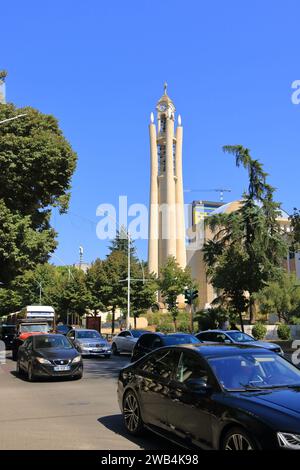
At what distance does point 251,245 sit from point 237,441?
34.7 m

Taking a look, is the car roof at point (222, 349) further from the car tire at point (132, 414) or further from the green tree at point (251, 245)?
the green tree at point (251, 245)

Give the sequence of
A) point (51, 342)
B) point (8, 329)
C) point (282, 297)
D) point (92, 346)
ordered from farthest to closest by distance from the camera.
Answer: point (282, 297)
point (8, 329)
point (92, 346)
point (51, 342)

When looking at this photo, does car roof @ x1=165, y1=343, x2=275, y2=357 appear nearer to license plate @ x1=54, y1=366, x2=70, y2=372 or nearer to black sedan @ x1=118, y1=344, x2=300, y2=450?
black sedan @ x1=118, y1=344, x2=300, y2=450

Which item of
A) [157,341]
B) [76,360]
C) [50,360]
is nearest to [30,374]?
[50,360]

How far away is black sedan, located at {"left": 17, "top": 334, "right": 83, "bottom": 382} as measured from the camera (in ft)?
50.1

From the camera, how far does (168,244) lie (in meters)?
83.0

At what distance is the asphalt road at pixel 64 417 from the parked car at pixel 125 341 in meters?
11.1

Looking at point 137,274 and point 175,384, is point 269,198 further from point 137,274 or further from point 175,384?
point 175,384

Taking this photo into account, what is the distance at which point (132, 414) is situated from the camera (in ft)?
25.7

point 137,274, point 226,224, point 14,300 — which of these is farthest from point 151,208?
point 226,224

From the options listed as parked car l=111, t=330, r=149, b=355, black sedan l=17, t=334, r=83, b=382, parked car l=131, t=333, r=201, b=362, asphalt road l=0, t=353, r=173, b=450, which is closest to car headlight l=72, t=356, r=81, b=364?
Answer: black sedan l=17, t=334, r=83, b=382

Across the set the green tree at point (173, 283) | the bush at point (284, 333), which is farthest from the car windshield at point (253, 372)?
the green tree at point (173, 283)

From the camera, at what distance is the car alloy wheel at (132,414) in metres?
7.60

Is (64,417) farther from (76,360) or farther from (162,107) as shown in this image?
(162,107)
